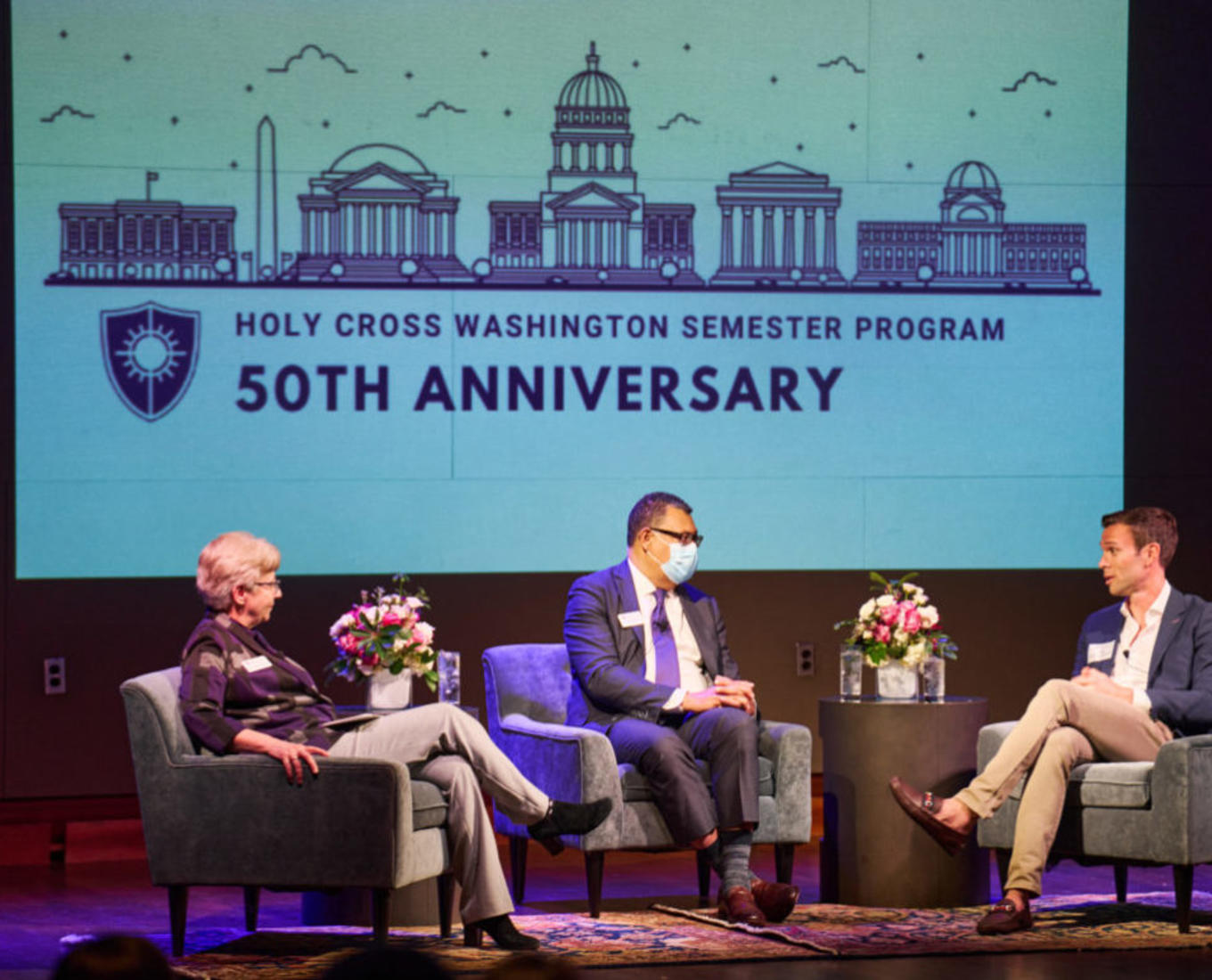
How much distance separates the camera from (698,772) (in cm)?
544

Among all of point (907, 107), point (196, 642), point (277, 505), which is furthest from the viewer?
point (907, 107)

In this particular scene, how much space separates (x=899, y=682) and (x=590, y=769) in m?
1.14

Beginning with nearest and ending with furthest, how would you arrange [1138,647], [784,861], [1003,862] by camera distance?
[1003,862]
[784,861]
[1138,647]

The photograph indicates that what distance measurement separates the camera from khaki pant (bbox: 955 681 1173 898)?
209 inches

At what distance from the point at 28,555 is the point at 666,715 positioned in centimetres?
257

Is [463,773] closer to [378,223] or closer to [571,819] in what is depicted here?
[571,819]

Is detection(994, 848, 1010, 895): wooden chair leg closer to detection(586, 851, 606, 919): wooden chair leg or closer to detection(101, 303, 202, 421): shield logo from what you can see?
detection(586, 851, 606, 919): wooden chair leg

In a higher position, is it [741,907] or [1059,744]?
[1059,744]

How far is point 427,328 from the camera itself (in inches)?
275

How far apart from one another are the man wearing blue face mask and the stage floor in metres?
0.49

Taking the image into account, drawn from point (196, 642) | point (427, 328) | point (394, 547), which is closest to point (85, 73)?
point (427, 328)

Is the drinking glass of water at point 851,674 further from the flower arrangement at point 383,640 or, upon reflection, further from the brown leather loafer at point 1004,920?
the flower arrangement at point 383,640

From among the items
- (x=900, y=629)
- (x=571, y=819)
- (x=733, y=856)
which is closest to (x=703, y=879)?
(x=733, y=856)

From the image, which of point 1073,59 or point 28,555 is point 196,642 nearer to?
point 28,555
